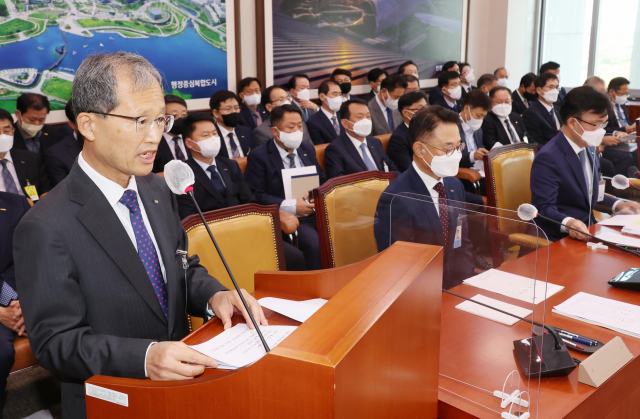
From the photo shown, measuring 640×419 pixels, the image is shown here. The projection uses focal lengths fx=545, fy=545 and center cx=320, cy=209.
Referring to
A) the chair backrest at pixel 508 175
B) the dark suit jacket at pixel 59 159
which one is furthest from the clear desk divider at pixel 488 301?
the dark suit jacket at pixel 59 159

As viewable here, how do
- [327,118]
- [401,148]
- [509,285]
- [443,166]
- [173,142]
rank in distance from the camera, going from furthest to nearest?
[327,118]
[401,148]
[173,142]
[443,166]
[509,285]

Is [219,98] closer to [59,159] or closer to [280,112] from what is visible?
[280,112]

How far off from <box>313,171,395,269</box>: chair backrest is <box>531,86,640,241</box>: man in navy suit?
0.91 meters

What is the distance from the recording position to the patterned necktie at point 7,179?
3.86 meters

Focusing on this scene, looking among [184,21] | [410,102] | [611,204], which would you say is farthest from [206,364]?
[184,21]

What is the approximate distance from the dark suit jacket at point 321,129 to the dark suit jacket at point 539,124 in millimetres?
2391

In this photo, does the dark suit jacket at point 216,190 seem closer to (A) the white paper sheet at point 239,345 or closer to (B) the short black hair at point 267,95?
(B) the short black hair at point 267,95

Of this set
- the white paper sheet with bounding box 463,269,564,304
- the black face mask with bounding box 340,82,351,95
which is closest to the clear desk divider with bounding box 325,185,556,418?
the white paper sheet with bounding box 463,269,564,304

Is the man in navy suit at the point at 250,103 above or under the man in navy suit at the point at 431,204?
under

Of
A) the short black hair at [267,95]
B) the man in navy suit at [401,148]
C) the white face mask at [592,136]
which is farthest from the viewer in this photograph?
the short black hair at [267,95]

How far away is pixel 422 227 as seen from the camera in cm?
157

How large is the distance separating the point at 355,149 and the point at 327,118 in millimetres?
1518

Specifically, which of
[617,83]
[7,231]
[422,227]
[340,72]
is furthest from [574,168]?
[617,83]

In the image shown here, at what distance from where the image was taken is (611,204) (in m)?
2.86
